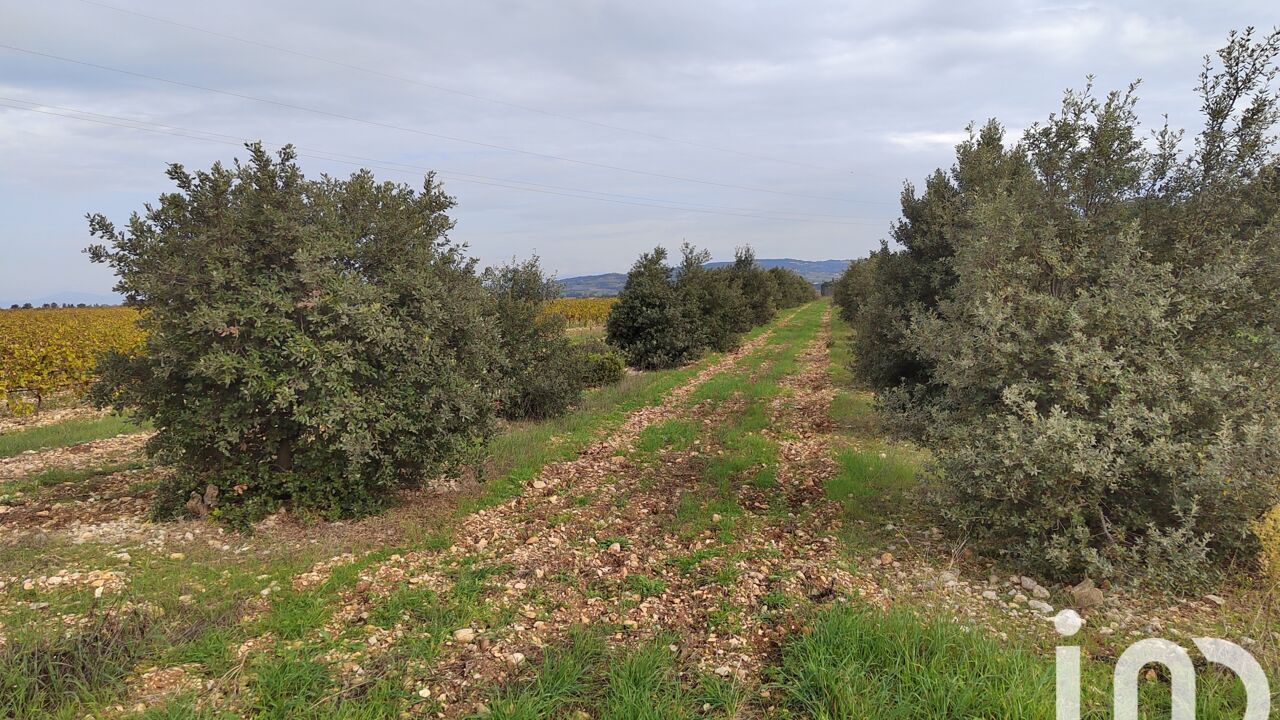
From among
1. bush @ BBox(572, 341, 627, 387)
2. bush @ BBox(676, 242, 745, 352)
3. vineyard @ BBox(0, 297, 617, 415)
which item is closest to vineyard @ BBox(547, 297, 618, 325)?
bush @ BBox(676, 242, 745, 352)

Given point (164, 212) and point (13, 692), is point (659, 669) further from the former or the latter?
point (164, 212)

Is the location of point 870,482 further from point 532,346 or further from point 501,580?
point 532,346

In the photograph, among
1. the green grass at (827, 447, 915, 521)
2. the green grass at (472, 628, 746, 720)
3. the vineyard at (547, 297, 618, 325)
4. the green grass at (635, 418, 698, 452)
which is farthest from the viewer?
the vineyard at (547, 297, 618, 325)

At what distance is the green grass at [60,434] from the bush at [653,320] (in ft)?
47.1

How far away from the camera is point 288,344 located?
5.38m

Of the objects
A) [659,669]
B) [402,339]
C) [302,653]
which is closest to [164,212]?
[402,339]

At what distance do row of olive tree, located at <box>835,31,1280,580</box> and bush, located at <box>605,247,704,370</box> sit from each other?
14.6 metres

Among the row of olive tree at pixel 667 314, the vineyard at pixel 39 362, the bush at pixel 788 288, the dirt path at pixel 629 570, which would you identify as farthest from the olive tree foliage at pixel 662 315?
the bush at pixel 788 288

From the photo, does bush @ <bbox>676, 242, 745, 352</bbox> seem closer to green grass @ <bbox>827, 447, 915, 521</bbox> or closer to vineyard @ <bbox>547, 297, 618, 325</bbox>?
green grass @ <bbox>827, 447, 915, 521</bbox>

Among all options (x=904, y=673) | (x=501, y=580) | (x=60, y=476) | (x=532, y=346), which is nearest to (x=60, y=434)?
(x=60, y=476)

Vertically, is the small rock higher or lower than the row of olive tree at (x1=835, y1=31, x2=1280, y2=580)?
lower

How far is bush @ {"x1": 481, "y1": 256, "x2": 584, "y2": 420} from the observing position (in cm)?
1195

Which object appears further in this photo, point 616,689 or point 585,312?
point 585,312

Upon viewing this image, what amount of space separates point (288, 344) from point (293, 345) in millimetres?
43
